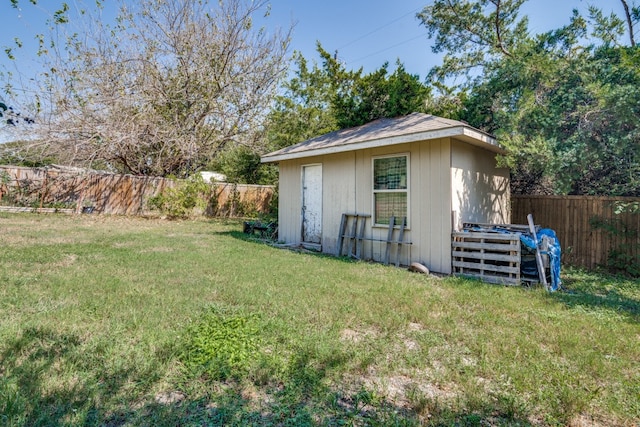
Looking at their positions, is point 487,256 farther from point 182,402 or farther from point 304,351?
point 182,402

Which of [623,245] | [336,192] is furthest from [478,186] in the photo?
[336,192]

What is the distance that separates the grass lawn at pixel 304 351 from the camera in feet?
6.52

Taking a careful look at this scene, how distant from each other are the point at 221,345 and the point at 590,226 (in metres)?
7.47

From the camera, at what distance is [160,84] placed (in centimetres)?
1325

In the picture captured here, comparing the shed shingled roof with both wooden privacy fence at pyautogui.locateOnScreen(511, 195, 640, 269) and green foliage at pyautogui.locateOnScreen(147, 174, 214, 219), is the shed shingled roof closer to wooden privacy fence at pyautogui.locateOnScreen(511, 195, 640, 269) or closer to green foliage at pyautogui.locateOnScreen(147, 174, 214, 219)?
wooden privacy fence at pyautogui.locateOnScreen(511, 195, 640, 269)

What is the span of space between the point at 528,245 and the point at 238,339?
4596mm

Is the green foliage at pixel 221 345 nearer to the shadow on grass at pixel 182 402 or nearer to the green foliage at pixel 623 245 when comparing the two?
the shadow on grass at pixel 182 402

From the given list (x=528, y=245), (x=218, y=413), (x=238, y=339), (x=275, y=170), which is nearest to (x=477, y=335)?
(x=238, y=339)

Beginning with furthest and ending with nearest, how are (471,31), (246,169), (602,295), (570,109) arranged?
(246,169) → (471,31) → (570,109) → (602,295)

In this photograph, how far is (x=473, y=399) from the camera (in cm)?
212

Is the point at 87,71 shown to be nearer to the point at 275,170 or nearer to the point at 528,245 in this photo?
the point at 275,170

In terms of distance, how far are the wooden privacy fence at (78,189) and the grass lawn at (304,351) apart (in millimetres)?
9197

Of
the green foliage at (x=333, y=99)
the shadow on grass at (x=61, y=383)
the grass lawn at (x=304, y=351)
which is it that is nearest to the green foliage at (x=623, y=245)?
the grass lawn at (x=304, y=351)

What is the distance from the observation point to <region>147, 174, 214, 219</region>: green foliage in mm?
13430
